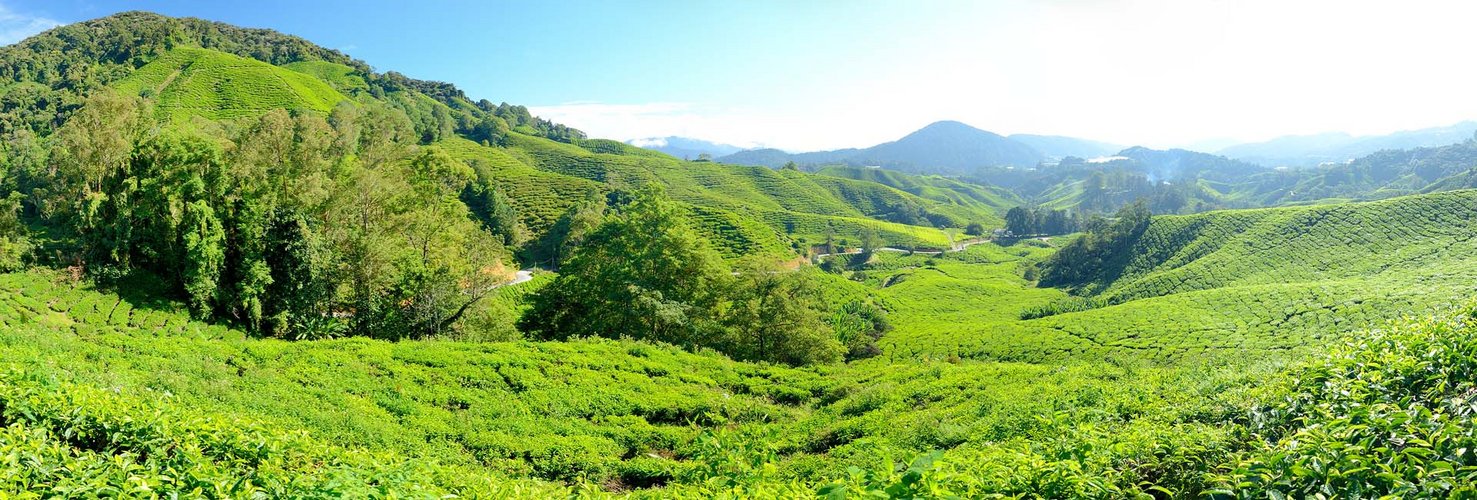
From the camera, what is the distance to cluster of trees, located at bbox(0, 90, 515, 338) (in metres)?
21.8

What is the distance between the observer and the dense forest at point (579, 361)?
489 cm

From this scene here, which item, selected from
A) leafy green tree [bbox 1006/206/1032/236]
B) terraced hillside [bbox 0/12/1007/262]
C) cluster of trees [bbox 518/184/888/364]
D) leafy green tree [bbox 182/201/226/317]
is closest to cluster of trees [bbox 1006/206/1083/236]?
leafy green tree [bbox 1006/206/1032/236]

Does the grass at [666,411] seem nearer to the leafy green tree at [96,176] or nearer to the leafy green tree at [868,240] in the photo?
the leafy green tree at [96,176]

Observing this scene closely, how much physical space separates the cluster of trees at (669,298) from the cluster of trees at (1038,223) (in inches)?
5705

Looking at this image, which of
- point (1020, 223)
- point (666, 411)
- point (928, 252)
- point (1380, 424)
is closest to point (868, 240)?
point (928, 252)

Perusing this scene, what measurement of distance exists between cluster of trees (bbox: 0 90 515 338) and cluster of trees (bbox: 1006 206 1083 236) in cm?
15664

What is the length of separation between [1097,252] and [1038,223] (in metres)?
69.8

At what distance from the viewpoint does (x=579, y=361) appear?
18.8 m

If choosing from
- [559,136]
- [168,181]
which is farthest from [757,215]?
[168,181]

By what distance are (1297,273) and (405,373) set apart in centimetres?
7841

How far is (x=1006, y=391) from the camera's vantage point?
14.7 m

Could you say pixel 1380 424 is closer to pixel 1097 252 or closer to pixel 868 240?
pixel 1097 252

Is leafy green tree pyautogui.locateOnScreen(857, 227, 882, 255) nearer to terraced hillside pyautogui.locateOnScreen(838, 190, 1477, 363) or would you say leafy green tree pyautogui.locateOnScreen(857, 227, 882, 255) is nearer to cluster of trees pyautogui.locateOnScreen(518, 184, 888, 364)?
terraced hillside pyautogui.locateOnScreen(838, 190, 1477, 363)

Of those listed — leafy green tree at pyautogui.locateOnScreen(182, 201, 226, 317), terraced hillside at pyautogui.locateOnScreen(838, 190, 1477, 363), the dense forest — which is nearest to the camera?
the dense forest
